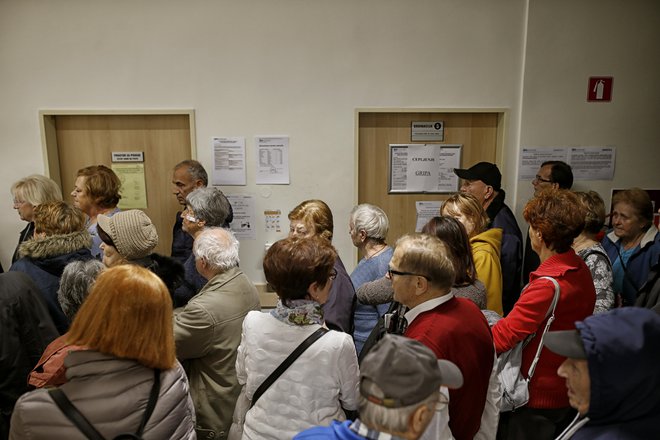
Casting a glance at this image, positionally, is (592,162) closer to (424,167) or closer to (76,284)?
(424,167)

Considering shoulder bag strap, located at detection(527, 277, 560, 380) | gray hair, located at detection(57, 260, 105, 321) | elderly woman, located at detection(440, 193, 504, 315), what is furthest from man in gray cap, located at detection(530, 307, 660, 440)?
gray hair, located at detection(57, 260, 105, 321)

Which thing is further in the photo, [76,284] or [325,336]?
[76,284]

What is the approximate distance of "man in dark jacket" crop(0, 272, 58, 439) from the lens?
1.78 meters

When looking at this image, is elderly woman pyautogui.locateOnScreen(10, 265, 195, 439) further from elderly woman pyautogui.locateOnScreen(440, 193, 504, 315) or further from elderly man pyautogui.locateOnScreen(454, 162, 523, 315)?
elderly man pyautogui.locateOnScreen(454, 162, 523, 315)

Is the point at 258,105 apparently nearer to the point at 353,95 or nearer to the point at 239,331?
the point at 353,95

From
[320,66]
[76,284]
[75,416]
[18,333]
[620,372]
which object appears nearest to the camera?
[620,372]

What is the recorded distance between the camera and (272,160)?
11.7 feet

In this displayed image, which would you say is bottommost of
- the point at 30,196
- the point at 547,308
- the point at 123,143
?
the point at 547,308

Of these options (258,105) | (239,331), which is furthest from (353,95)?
(239,331)

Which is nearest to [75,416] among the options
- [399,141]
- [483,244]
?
[483,244]

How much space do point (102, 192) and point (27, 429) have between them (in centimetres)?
197

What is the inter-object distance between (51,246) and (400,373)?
1.85 m

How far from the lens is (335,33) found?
341 centimetres

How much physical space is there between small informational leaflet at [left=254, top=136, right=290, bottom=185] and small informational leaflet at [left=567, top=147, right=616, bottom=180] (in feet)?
7.60
